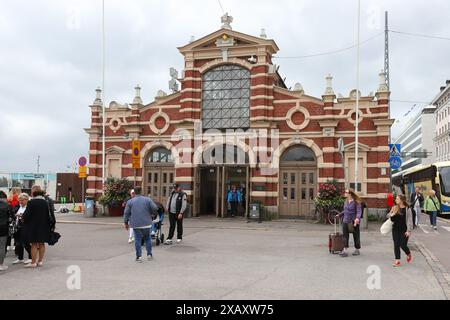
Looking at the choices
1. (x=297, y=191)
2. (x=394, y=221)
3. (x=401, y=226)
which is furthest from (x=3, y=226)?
(x=297, y=191)

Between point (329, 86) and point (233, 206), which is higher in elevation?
point (329, 86)

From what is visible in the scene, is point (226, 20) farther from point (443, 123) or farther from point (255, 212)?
point (443, 123)

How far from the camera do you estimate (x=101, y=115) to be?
2588 cm

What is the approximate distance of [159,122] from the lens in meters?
Result: 24.5

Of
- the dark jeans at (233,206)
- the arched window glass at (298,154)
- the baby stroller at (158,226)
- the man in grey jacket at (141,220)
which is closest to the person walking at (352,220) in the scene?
the man in grey jacket at (141,220)

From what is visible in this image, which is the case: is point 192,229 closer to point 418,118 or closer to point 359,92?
point 359,92

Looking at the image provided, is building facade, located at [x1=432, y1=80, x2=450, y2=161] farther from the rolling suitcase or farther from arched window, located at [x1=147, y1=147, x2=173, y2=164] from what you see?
the rolling suitcase

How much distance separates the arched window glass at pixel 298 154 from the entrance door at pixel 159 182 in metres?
6.48

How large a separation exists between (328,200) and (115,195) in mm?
11444

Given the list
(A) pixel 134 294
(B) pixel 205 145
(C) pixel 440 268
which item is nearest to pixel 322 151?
(B) pixel 205 145

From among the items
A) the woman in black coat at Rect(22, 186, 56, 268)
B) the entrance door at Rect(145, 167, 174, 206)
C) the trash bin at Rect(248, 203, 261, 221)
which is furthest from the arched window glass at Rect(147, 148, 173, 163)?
the woman in black coat at Rect(22, 186, 56, 268)

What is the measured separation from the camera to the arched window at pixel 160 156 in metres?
24.3

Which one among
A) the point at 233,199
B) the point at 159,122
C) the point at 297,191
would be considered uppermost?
the point at 159,122

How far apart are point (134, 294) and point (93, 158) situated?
790 inches
